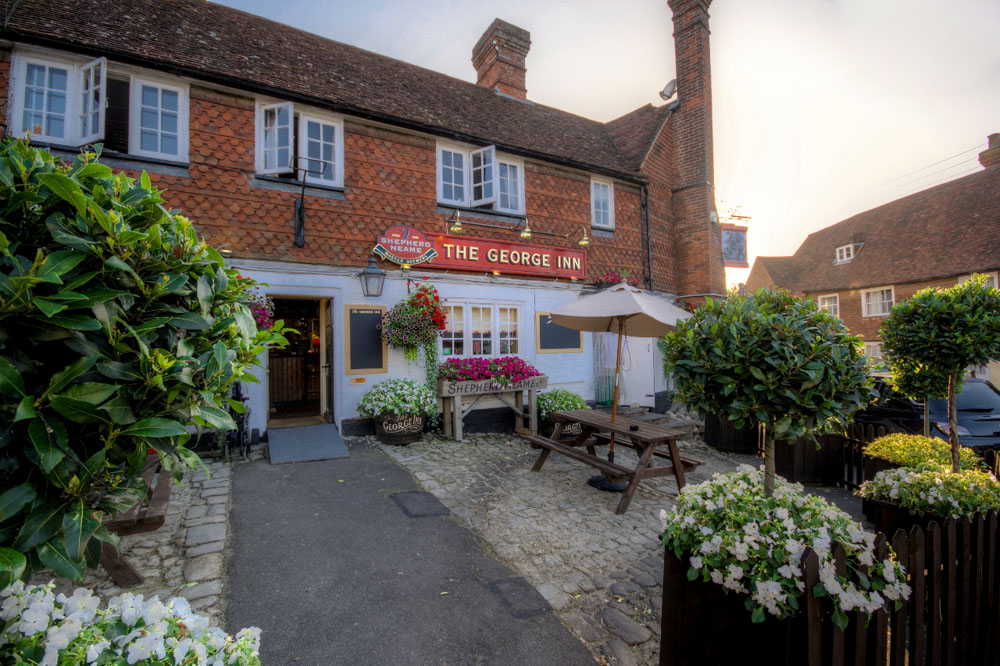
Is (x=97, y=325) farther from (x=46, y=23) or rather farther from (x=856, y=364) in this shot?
(x=46, y=23)

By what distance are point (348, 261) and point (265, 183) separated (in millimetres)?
1905

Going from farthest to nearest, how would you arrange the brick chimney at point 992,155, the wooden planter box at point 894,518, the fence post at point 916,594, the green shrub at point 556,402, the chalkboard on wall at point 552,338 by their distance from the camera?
the brick chimney at point 992,155
the chalkboard on wall at point 552,338
the green shrub at point 556,402
the wooden planter box at point 894,518
the fence post at point 916,594

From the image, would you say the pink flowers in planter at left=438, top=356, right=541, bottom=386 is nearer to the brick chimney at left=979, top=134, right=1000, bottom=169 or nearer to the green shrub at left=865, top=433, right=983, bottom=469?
the green shrub at left=865, top=433, right=983, bottom=469

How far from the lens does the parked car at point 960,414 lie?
722cm

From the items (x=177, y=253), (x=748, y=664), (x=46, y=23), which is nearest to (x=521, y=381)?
(x=748, y=664)

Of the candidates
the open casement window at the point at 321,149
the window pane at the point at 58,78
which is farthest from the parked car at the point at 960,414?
the window pane at the point at 58,78

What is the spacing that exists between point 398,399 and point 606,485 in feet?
13.3

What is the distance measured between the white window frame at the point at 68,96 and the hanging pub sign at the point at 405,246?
14.4ft

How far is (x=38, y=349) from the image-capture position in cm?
141

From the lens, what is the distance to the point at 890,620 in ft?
7.80

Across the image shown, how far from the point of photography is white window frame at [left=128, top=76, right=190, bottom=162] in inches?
289

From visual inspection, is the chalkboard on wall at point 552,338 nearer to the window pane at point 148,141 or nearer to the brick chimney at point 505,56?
the brick chimney at point 505,56

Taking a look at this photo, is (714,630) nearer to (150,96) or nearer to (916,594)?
(916,594)

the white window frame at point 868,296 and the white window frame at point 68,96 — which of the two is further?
the white window frame at point 868,296
